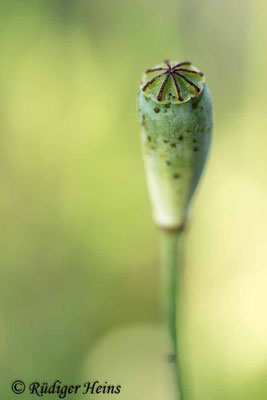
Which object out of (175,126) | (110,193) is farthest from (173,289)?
(110,193)

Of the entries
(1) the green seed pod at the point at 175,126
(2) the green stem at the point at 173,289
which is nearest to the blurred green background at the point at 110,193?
(2) the green stem at the point at 173,289

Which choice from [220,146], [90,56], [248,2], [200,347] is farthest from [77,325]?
[248,2]

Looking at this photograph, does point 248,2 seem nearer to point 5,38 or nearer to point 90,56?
point 90,56

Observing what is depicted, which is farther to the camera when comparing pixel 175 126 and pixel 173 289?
pixel 173 289

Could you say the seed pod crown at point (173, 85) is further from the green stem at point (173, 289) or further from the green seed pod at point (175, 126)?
the green stem at point (173, 289)

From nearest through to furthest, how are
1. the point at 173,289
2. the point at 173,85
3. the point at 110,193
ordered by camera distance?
1. the point at 173,85
2. the point at 173,289
3. the point at 110,193

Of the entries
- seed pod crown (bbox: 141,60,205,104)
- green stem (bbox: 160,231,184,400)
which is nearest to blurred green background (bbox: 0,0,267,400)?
green stem (bbox: 160,231,184,400)

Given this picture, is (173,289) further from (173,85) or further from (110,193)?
(110,193)
